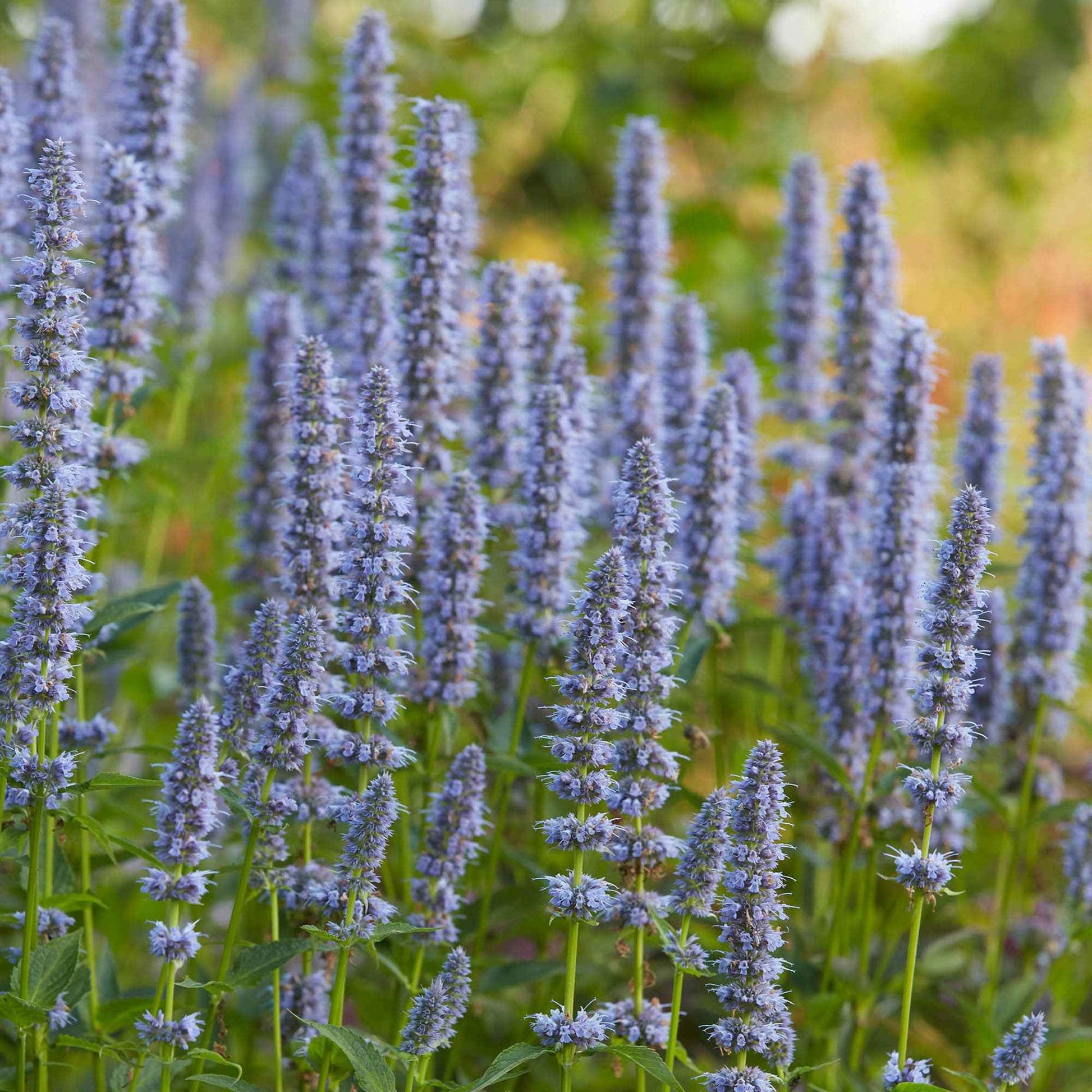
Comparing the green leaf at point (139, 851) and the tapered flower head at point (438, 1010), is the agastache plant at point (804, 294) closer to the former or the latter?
the tapered flower head at point (438, 1010)

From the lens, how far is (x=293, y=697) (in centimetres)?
378

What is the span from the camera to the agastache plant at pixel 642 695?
3826mm

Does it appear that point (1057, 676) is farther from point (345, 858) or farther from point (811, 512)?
point (345, 858)

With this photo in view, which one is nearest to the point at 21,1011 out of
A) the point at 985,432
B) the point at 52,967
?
the point at 52,967

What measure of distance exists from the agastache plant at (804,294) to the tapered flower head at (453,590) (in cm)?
291

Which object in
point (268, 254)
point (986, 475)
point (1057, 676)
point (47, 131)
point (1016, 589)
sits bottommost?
point (1057, 676)

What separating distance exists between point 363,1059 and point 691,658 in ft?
6.80

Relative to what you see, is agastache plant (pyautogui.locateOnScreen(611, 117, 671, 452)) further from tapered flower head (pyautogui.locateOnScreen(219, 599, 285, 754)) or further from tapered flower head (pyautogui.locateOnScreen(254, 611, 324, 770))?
tapered flower head (pyautogui.locateOnScreen(254, 611, 324, 770))

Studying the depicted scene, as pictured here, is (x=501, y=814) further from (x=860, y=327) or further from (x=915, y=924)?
(x=860, y=327)

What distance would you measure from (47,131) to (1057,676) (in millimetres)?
4862

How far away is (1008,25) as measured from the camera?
61.4 feet

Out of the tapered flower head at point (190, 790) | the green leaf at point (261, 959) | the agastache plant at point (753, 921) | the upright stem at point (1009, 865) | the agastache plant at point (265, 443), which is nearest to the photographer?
the agastache plant at point (753, 921)

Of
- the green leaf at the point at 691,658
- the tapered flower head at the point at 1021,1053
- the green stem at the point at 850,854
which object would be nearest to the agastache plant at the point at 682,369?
the green leaf at the point at 691,658

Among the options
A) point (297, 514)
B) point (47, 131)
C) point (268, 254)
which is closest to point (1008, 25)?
point (268, 254)
